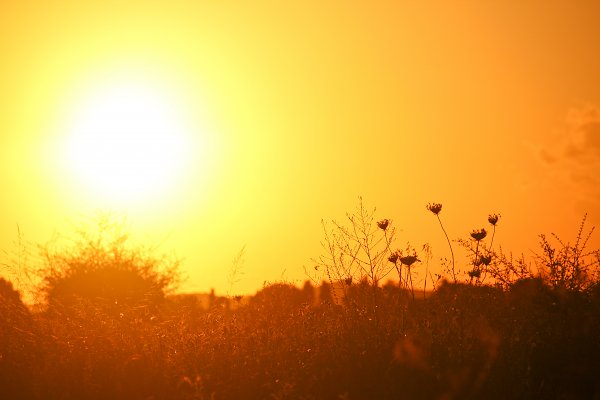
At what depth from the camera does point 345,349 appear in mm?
6449

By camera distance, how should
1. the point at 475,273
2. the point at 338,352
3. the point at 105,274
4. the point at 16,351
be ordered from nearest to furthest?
1. the point at 338,352
2. the point at 16,351
3. the point at 475,273
4. the point at 105,274

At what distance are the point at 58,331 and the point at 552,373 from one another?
618 centimetres

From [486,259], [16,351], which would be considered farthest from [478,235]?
[16,351]

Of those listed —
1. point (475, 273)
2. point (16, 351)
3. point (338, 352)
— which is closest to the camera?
point (338, 352)

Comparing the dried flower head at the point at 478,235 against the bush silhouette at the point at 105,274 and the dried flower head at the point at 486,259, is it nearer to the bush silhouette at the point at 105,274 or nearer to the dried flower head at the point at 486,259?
the dried flower head at the point at 486,259

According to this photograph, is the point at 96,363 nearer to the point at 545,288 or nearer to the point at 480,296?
the point at 480,296

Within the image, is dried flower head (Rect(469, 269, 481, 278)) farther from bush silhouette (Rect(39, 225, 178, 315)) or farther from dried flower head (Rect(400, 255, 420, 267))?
bush silhouette (Rect(39, 225, 178, 315))

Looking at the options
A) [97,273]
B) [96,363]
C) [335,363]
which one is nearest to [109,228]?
[97,273]

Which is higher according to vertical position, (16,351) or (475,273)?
(475,273)

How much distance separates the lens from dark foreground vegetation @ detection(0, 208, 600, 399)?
18.5 ft

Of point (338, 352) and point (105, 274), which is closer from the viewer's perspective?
point (338, 352)

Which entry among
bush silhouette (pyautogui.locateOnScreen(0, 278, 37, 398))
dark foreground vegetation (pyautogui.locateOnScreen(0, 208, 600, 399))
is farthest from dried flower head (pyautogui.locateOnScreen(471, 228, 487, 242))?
bush silhouette (pyautogui.locateOnScreen(0, 278, 37, 398))

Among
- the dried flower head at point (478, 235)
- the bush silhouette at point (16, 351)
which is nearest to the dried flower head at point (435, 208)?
the dried flower head at point (478, 235)

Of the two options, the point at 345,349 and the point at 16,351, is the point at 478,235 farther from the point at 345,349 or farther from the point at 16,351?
the point at 16,351
